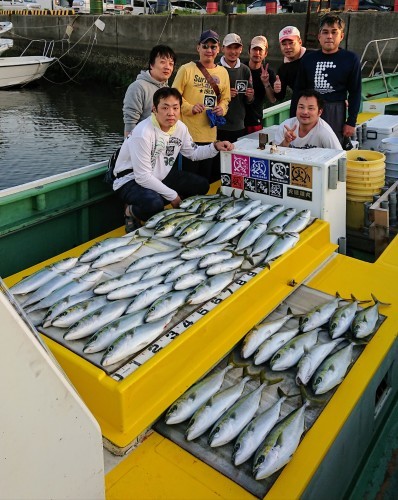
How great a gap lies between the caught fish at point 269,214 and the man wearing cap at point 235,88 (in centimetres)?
227

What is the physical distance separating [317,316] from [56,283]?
1.76 metres

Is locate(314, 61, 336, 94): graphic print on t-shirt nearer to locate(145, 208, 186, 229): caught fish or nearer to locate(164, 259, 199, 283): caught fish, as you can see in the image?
locate(145, 208, 186, 229): caught fish

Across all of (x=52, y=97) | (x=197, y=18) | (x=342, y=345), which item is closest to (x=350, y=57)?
(x=342, y=345)

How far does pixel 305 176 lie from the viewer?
167 inches

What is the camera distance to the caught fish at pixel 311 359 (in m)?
2.79

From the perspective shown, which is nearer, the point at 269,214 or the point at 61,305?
the point at 61,305

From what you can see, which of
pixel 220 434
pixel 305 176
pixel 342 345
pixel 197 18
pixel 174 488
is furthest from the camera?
pixel 197 18

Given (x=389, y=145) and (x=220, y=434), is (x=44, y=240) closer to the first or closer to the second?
(x=220, y=434)

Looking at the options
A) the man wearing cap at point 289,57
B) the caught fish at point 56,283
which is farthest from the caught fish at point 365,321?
the man wearing cap at point 289,57

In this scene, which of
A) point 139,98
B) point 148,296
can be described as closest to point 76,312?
point 148,296

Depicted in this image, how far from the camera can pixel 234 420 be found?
246 centimetres

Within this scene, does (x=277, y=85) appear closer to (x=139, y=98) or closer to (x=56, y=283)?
(x=139, y=98)

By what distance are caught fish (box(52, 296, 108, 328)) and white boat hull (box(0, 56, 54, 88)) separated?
82.3 ft

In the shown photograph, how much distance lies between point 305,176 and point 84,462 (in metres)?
3.16
